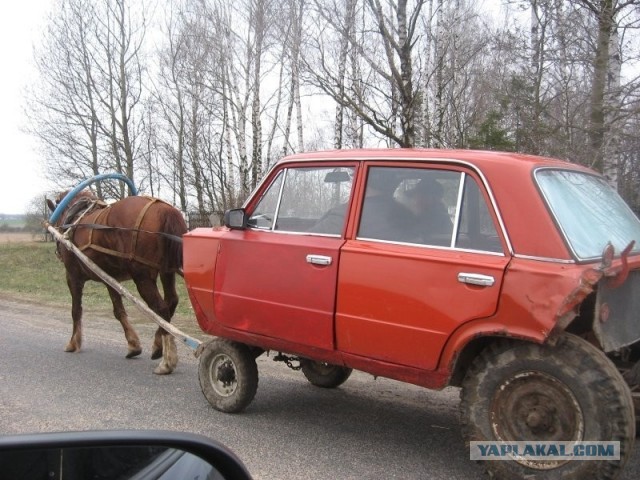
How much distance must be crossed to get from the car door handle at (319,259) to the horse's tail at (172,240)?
3083 millimetres

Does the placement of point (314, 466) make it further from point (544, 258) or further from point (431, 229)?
point (544, 258)

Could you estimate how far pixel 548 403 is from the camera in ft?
10.7

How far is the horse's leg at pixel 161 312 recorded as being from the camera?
665 cm

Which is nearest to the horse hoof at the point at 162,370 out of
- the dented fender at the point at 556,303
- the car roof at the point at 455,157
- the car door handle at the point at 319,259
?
the car door handle at the point at 319,259

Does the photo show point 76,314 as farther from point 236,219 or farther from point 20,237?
point 20,237

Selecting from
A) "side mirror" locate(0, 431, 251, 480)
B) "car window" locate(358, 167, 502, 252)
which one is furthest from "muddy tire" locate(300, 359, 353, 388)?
"side mirror" locate(0, 431, 251, 480)

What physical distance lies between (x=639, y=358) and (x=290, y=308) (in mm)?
2448

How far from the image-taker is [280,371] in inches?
267

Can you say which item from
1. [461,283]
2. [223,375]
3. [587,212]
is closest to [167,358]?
[223,375]

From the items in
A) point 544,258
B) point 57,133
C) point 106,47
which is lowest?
point 544,258

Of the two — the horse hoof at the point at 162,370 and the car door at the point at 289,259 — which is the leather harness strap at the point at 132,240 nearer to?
the horse hoof at the point at 162,370

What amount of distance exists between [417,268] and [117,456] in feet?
7.61

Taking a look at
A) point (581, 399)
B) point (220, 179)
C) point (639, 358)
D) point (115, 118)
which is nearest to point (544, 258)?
point (581, 399)

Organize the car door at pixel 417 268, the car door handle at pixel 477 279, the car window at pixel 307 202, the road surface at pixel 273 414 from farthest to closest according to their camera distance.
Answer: the car window at pixel 307 202 < the road surface at pixel 273 414 < the car door at pixel 417 268 < the car door handle at pixel 477 279
